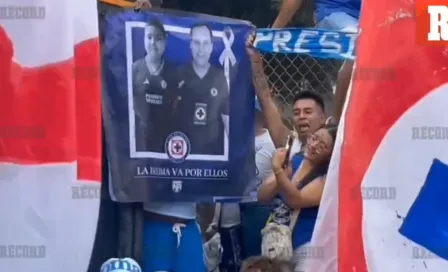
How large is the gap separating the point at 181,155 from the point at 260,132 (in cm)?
52

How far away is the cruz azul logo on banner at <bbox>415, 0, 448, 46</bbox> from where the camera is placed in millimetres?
4199

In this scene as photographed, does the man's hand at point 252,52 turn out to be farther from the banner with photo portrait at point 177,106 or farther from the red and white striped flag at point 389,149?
the red and white striped flag at point 389,149

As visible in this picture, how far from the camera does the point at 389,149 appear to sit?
4.14m

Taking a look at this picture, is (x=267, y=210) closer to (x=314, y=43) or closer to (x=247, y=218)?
(x=247, y=218)

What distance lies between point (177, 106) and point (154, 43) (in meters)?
0.28

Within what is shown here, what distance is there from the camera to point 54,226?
13.5 feet

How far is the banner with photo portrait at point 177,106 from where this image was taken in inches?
177

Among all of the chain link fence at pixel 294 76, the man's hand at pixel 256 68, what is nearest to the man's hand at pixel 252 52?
the man's hand at pixel 256 68

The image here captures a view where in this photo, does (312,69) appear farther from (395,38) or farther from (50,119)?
(50,119)

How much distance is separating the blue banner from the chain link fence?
37cm

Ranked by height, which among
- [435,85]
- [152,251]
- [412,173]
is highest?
[435,85]

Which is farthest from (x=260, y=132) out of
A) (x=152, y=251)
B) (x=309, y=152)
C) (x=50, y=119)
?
(x=50, y=119)

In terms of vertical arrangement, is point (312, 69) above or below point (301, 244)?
above

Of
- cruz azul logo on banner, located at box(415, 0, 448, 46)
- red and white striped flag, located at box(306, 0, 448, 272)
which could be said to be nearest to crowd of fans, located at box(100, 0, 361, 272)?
red and white striped flag, located at box(306, 0, 448, 272)
